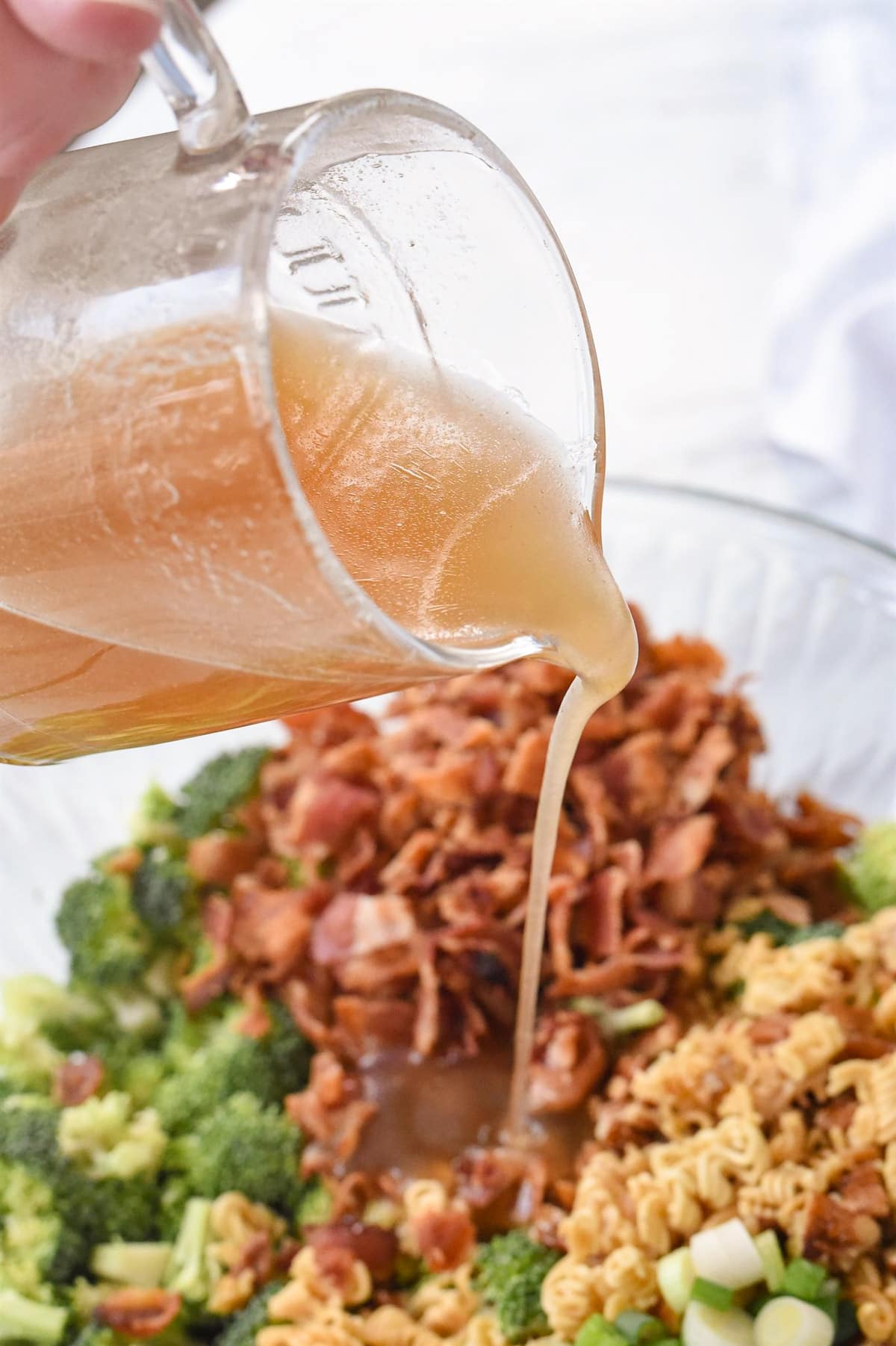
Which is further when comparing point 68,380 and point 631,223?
point 631,223

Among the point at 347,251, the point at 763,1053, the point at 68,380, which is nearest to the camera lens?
the point at 68,380

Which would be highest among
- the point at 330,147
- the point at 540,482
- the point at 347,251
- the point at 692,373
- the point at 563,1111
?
the point at 330,147

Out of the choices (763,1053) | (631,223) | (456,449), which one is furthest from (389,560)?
(631,223)

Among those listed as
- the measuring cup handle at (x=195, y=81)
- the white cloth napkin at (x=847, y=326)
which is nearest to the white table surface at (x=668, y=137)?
the white cloth napkin at (x=847, y=326)

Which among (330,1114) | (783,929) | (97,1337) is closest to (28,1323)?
(97,1337)

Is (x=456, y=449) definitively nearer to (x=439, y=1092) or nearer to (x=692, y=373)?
(x=439, y=1092)

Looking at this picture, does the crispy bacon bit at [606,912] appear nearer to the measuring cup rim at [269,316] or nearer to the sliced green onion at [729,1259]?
the sliced green onion at [729,1259]
